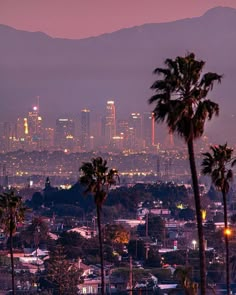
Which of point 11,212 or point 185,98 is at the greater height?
point 185,98

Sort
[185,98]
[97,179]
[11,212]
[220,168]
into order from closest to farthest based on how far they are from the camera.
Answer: [185,98]
[220,168]
[97,179]
[11,212]

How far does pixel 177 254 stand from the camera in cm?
11506

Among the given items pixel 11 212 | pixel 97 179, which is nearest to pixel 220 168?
pixel 97 179

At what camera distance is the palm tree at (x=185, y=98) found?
3916cm

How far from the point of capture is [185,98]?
1539 inches

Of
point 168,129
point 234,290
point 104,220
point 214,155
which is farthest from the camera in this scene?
point 104,220

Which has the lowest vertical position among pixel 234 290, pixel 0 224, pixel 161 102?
pixel 234 290

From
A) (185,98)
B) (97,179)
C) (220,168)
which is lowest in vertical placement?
(97,179)

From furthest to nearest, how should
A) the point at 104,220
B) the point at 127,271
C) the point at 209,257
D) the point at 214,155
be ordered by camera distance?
the point at 104,220 → the point at 209,257 → the point at 127,271 → the point at 214,155

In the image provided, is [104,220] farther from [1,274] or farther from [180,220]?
[1,274]

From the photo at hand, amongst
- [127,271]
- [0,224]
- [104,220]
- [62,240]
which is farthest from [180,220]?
[0,224]

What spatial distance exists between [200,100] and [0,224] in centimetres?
2574

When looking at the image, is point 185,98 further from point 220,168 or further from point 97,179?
point 97,179

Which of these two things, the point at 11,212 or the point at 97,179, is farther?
the point at 11,212
